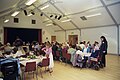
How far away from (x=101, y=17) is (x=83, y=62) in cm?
564

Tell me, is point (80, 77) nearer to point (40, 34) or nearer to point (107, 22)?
point (107, 22)

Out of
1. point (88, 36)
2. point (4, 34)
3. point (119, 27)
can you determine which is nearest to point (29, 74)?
point (119, 27)

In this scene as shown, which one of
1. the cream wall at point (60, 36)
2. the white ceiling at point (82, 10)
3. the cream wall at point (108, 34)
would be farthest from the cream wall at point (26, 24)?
the cream wall at point (108, 34)

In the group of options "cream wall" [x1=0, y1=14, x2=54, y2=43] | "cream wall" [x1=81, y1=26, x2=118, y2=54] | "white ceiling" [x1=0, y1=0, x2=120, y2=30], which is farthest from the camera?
"cream wall" [x1=0, y1=14, x2=54, y2=43]

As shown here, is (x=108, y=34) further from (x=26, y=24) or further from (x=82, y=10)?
(x=26, y=24)

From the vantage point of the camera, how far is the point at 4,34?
15.7 m

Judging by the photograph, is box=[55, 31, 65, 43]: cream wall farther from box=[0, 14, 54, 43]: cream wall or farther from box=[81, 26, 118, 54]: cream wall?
box=[81, 26, 118, 54]: cream wall

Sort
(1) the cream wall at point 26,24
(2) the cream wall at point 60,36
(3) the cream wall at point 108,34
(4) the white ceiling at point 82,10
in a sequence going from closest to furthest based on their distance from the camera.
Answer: (4) the white ceiling at point 82,10
(3) the cream wall at point 108,34
(1) the cream wall at point 26,24
(2) the cream wall at point 60,36

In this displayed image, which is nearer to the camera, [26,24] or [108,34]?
[108,34]

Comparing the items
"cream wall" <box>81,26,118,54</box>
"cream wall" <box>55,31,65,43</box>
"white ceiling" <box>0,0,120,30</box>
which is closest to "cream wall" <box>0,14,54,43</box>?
"cream wall" <box>55,31,65,43</box>

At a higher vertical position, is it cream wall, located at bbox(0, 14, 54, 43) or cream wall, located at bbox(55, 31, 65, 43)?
cream wall, located at bbox(0, 14, 54, 43)

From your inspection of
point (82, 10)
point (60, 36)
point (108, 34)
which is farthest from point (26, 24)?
point (108, 34)

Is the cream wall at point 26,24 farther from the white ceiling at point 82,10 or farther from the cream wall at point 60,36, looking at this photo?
the white ceiling at point 82,10

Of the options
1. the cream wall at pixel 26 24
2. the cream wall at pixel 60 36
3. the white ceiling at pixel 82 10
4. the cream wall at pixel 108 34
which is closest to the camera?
the white ceiling at pixel 82 10
